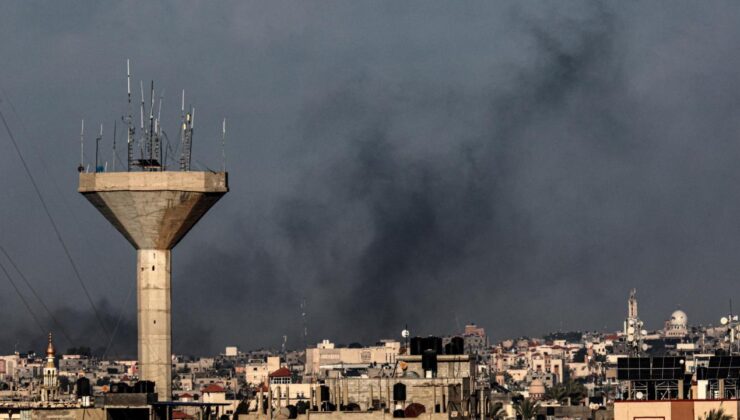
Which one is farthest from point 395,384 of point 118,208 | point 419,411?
point 118,208

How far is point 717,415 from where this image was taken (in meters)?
119

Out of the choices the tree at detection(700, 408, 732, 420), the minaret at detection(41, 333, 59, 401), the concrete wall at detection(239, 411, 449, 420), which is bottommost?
the tree at detection(700, 408, 732, 420)

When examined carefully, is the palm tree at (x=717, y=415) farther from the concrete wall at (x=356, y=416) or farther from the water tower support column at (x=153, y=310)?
the water tower support column at (x=153, y=310)

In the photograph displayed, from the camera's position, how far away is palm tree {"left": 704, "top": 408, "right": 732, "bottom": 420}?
390ft

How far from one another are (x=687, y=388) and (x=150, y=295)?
40.7 metres

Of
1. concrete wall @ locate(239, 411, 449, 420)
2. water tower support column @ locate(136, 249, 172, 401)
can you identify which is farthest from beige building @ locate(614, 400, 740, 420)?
water tower support column @ locate(136, 249, 172, 401)

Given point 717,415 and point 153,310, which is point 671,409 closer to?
point 717,415

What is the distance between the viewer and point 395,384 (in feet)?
447

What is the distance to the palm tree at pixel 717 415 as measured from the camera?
119 m

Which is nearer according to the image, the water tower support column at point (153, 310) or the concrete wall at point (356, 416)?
the concrete wall at point (356, 416)

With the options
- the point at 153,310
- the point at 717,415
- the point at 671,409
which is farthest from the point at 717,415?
the point at 153,310

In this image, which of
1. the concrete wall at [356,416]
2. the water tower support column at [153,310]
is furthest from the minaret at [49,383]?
the concrete wall at [356,416]

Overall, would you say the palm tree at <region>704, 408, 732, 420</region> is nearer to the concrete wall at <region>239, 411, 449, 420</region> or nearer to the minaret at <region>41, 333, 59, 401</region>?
the concrete wall at <region>239, 411, 449, 420</region>

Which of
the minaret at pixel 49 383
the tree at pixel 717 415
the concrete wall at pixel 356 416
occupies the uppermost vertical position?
the minaret at pixel 49 383
